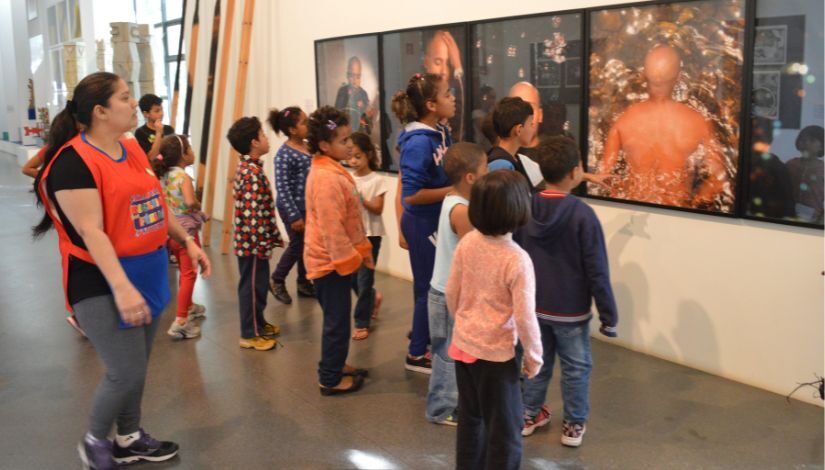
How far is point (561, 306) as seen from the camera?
10.4 ft

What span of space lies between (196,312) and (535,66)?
2.86 metres

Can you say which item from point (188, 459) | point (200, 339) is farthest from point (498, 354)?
point (200, 339)

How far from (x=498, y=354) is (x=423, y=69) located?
3.43 metres

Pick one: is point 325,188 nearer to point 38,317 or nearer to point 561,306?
point 561,306

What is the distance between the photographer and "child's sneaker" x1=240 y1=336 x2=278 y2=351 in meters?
4.68

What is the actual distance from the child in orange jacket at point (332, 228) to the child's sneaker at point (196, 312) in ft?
5.89

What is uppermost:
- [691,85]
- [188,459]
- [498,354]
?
[691,85]

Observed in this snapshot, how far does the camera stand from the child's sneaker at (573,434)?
3311mm

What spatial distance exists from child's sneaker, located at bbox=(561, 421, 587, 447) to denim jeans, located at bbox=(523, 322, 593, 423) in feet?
0.09

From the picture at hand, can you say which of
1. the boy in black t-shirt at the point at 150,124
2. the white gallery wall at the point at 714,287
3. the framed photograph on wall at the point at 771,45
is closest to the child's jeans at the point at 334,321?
the white gallery wall at the point at 714,287

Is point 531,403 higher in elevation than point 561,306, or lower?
lower

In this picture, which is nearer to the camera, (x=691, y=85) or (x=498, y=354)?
(x=498, y=354)

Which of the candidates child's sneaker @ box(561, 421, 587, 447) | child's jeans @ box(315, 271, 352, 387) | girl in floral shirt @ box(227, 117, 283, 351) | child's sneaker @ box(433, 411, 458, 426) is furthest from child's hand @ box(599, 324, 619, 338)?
girl in floral shirt @ box(227, 117, 283, 351)

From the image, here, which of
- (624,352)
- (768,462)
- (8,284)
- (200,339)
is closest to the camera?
(768,462)
